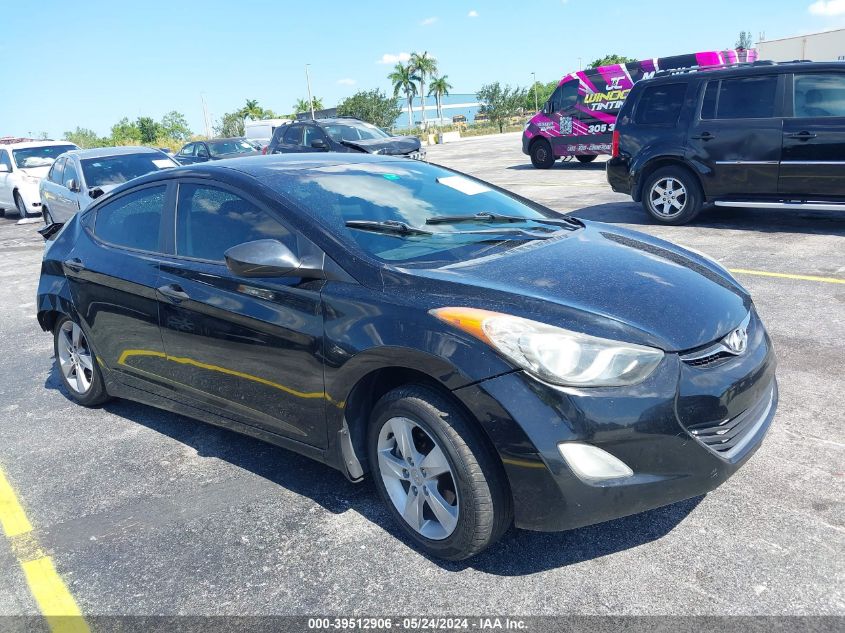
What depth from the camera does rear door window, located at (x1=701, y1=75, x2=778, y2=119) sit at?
8680 millimetres

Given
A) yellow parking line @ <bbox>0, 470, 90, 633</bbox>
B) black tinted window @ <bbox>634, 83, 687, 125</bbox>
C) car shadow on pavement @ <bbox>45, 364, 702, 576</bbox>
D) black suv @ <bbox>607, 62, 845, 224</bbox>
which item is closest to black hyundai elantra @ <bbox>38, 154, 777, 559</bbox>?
car shadow on pavement @ <bbox>45, 364, 702, 576</bbox>

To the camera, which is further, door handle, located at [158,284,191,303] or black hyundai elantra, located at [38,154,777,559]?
door handle, located at [158,284,191,303]

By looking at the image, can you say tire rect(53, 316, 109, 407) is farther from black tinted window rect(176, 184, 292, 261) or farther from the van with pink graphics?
the van with pink graphics

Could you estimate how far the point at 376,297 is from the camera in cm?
292

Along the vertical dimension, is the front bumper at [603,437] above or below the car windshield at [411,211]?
below

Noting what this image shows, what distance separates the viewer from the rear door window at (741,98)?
8.68 meters

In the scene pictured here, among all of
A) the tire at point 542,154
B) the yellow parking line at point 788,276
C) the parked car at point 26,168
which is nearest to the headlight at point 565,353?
the yellow parking line at point 788,276

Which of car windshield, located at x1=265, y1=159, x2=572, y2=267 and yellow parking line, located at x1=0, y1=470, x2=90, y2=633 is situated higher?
car windshield, located at x1=265, y1=159, x2=572, y2=267

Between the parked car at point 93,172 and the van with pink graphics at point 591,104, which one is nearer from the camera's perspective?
the parked car at point 93,172

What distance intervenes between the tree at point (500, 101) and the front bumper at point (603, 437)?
206ft

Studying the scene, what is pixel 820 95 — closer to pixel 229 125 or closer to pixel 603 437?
pixel 603 437

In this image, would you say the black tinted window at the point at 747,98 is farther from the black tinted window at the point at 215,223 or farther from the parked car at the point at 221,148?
the parked car at the point at 221,148

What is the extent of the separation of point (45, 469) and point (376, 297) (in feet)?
7.82

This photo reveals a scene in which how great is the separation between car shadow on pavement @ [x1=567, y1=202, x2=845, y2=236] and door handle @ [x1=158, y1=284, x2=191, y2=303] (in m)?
6.94
